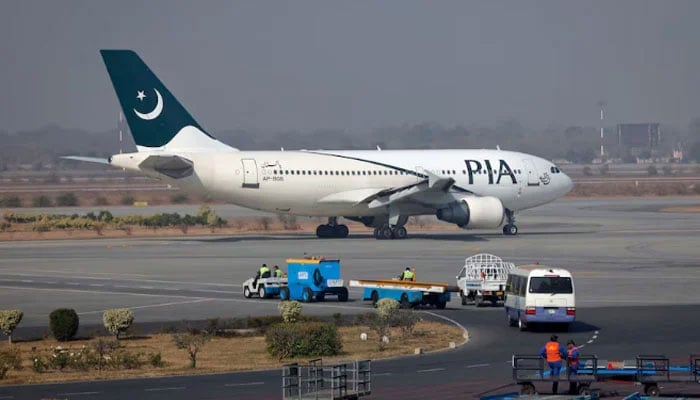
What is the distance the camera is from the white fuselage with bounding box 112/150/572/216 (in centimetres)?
7319

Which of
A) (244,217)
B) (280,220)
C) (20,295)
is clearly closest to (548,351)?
(20,295)

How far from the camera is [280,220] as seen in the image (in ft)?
317

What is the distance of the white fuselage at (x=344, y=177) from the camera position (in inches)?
2881

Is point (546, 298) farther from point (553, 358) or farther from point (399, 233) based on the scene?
point (399, 233)

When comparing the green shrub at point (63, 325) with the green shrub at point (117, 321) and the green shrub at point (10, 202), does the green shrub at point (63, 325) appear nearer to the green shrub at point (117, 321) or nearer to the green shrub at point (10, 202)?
the green shrub at point (117, 321)

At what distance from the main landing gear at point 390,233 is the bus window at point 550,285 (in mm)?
37773

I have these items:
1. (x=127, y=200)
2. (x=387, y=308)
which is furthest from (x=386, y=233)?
(x=127, y=200)

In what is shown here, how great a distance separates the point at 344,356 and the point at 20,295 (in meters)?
19.9

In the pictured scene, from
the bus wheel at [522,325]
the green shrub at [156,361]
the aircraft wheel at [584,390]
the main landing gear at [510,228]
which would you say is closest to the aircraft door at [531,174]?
the main landing gear at [510,228]

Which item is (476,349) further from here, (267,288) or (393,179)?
(393,179)

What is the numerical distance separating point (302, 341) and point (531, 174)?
159 ft

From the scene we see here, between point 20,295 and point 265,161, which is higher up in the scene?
point 265,161

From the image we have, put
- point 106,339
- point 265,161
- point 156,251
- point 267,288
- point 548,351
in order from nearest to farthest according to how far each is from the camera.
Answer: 1. point 548,351
2. point 106,339
3. point 267,288
4. point 156,251
5. point 265,161

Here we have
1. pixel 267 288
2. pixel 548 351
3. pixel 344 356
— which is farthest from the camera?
pixel 267 288
